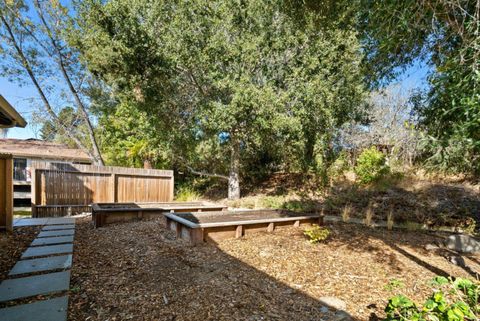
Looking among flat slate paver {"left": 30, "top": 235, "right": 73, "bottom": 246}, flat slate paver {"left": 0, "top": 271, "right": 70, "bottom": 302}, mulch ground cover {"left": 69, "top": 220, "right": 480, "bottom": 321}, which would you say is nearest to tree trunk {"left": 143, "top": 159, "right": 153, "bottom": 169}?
mulch ground cover {"left": 69, "top": 220, "right": 480, "bottom": 321}

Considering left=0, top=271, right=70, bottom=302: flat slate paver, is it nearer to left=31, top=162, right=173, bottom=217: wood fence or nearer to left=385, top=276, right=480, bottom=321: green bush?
left=385, top=276, right=480, bottom=321: green bush

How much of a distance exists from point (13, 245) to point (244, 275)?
3940mm

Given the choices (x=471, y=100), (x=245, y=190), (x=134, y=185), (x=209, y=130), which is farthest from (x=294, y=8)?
Result: (x=245, y=190)

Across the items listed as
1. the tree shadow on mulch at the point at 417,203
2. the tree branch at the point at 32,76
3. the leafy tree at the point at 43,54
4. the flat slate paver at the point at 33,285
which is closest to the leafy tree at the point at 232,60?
the leafy tree at the point at 43,54

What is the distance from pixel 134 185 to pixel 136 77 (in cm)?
381

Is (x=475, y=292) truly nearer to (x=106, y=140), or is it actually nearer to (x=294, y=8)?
(x=294, y=8)

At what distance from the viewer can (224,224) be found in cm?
446

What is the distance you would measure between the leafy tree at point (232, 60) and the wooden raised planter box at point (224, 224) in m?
3.19

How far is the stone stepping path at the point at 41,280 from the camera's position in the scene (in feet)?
7.13

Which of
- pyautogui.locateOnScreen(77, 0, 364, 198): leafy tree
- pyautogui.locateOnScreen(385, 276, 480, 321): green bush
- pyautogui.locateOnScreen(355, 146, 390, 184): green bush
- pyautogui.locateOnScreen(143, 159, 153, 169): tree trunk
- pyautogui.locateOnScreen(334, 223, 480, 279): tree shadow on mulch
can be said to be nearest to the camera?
pyautogui.locateOnScreen(385, 276, 480, 321): green bush

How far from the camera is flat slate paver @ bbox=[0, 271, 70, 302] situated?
248 centimetres

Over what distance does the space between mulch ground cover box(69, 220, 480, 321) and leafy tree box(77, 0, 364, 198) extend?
433 cm

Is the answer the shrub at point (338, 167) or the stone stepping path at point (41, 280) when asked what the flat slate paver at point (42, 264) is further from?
the shrub at point (338, 167)

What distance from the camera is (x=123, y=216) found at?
241 inches
